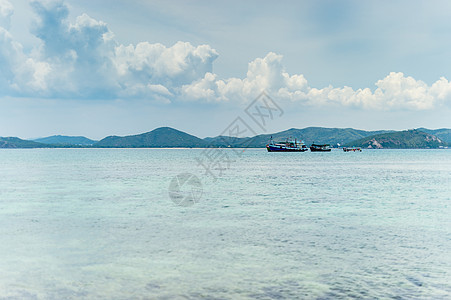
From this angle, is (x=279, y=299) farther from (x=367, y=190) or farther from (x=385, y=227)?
(x=367, y=190)

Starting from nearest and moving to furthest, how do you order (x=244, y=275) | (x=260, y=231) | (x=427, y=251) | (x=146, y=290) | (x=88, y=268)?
(x=146, y=290) < (x=244, y=275) < (x=88, y=268) < (x=427, y=251) < (x=260, y=231)

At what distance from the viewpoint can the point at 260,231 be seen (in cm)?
2277

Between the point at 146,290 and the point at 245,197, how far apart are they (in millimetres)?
27401

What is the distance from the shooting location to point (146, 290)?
1293 centimetres

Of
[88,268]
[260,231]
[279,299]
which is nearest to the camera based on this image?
[279,299]

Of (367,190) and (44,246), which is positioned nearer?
(44,246)

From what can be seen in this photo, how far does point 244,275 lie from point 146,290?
12.8 feet

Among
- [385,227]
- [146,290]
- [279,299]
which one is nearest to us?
[279,299]

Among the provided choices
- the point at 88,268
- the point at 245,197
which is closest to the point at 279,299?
the point at 88,268

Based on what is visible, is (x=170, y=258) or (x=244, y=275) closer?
(x=244, y=275)

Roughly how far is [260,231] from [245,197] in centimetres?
1711


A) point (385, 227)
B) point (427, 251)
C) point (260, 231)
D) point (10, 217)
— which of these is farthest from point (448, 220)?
point (10, 217)

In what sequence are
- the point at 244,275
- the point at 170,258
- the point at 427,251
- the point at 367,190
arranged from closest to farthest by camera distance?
the point at 244,275 < the point at 170,258 < the point at 427,251 < the point at 367,190

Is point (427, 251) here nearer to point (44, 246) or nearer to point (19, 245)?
point (44, 246)
